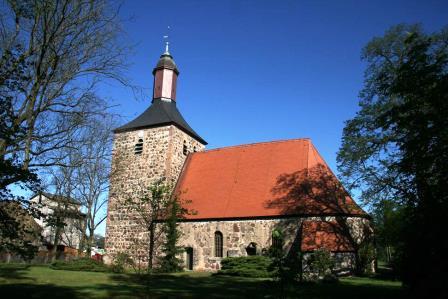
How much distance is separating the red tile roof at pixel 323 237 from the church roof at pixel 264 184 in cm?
60

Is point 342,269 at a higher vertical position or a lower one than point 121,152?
lower

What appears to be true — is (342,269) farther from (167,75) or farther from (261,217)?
(167,75)

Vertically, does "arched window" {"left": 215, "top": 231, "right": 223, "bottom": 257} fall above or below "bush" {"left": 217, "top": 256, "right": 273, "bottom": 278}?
above

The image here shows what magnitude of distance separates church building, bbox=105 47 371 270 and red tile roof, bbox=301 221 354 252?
5cm

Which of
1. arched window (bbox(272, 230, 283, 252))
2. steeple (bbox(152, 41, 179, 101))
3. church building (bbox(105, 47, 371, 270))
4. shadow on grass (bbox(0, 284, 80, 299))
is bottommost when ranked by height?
shadow on grass (bbox(0, 284, 80, 299))

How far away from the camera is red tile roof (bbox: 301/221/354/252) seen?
1666 centimetres

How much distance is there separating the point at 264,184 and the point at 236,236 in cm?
330

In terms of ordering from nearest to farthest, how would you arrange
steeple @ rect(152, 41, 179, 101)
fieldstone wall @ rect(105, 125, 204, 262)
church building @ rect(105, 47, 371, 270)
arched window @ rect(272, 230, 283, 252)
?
arched window @ rect(272, 230, 283, 252), church building @ rect(105, 47, 371, 270), fieldstone wall @ rect(105, 125, 204, 262), steeple @ rect(152, 41, 179, 101)

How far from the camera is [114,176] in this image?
24.9 m

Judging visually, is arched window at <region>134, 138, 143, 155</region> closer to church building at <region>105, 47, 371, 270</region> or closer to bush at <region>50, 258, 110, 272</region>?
church building at <region>105, 47, 371, 270</region>

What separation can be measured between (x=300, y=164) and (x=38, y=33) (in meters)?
15.4

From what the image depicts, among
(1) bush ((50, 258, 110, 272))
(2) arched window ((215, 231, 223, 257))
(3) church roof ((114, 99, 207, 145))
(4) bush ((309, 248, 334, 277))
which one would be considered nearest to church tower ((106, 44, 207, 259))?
(3) church roof ((114, 99, 207, 145))

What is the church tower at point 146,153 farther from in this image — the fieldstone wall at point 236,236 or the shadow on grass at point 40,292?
the shadow on grass at point 40,292

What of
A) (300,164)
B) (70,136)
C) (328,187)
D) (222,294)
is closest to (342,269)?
(328,187)
